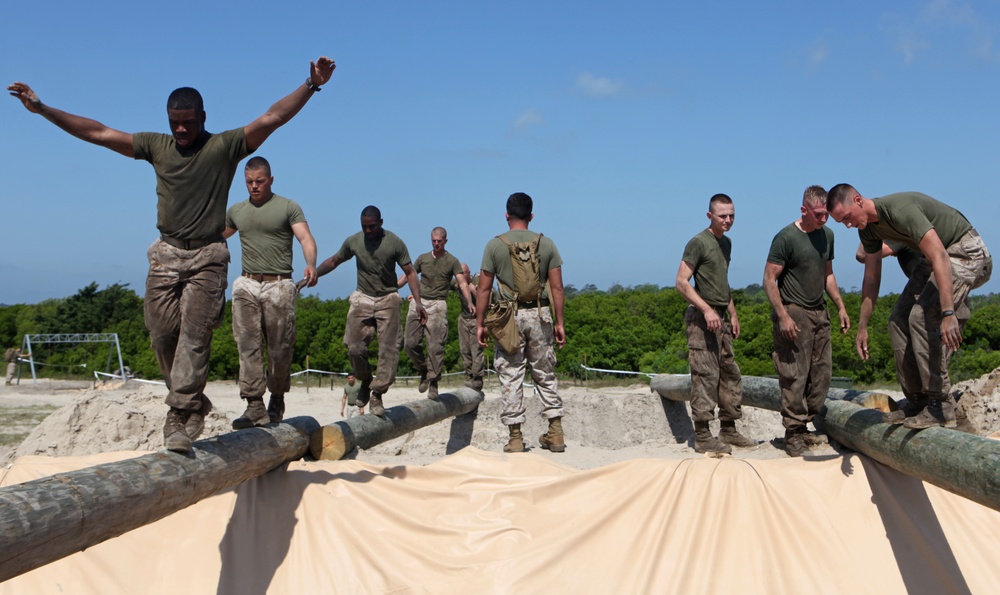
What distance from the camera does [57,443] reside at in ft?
30.9

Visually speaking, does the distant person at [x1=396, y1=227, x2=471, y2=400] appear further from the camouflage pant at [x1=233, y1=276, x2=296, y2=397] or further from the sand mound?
the camouflage pant at [x1=233, y1=276, x2=296, y2=397]

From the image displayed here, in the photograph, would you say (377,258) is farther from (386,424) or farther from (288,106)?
(288,106)

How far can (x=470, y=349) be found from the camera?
1202 cm

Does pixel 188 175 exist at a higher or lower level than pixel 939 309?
higher

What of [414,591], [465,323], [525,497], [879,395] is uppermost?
[465,323]

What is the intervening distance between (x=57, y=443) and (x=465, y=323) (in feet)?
18.1

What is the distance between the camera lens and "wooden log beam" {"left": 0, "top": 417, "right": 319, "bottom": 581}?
3.79 m

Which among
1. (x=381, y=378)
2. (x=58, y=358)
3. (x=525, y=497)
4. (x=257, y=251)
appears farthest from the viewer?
(x=58, y=358)

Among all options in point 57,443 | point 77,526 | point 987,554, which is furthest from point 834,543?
point 57,443

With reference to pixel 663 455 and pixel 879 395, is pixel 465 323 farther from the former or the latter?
pixel 879 395

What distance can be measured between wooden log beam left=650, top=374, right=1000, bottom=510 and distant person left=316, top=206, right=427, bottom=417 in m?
4.25

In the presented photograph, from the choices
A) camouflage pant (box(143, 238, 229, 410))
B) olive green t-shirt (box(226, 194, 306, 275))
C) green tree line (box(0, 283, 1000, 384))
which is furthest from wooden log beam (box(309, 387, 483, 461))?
green tree line (box(0, 283, 1000, 384))

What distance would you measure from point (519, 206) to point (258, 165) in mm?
2435

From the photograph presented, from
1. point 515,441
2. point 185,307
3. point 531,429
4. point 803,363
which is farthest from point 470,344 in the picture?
point 185,307
